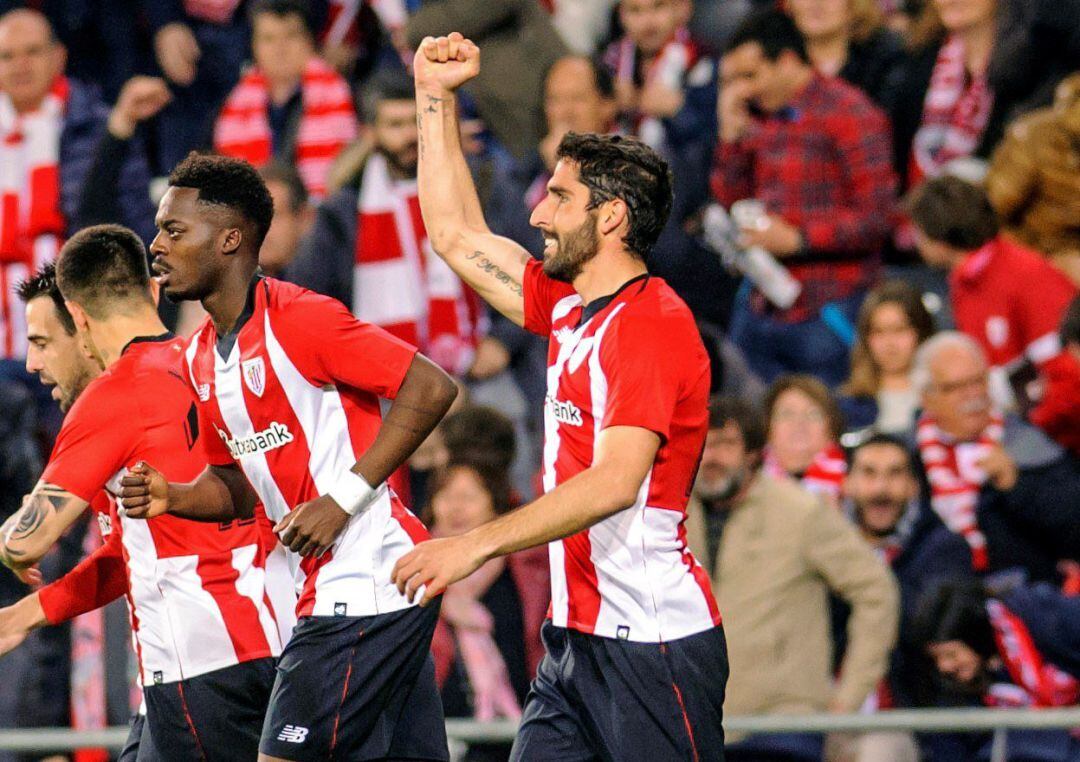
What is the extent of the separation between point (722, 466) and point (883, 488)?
746 mm

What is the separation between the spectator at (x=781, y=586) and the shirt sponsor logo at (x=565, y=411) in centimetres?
201

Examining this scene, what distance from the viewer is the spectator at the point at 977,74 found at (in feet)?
31.6

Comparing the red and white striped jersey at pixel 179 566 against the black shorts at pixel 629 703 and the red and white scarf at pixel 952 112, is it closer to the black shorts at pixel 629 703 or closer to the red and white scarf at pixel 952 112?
the black shorts at pixel 629 703

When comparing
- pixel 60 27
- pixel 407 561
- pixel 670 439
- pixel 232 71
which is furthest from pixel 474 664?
pixel 60 27

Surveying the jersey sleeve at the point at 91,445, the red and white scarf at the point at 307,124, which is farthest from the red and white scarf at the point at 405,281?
the jersey sleeve at the point at 91,445

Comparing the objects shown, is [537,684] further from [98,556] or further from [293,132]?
[293,132]

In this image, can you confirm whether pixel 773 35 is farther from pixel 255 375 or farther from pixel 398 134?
pixel 255 375

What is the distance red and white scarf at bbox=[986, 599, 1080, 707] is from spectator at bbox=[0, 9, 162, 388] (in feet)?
15.5

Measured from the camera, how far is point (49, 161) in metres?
9.91

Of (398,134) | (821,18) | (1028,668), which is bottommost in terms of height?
(1028,668)

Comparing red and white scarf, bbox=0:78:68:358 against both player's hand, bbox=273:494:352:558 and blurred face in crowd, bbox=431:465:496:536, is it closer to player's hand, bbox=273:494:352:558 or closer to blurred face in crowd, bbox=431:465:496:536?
blurred face in crowd, bbox=431:465:496:536

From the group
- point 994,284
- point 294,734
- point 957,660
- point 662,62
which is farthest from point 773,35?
point 294,734

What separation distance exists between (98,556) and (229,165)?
3.98 feet

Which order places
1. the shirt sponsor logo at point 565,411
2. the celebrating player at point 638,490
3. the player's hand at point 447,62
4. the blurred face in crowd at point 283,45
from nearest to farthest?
the celebrating player at point 638,490, the shirt sponsor logo at point 565,411, the player's hand at point 447,62, the blurred face in crowd at point 283,45
